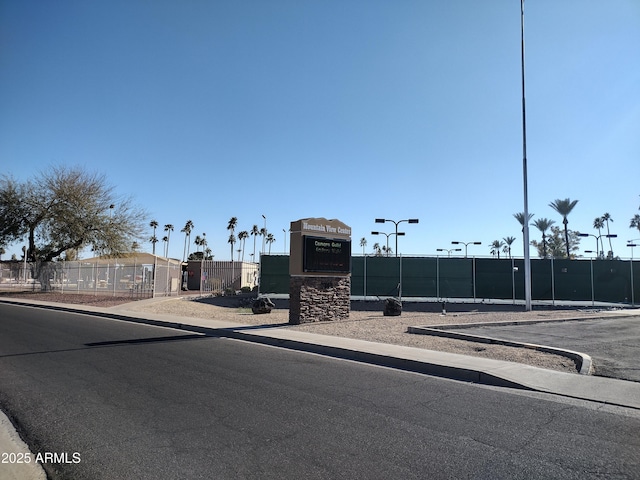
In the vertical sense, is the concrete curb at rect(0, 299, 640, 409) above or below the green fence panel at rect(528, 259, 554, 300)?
below

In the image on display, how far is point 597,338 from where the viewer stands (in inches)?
513

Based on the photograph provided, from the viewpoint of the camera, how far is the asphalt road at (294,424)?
172 inches

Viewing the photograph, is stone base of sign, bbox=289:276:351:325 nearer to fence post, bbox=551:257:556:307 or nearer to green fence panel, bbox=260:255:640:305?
green fence panel, bbox=260:255:640:305

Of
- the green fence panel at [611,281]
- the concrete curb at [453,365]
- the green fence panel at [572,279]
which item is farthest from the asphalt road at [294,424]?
the green fence panel at [611,281]

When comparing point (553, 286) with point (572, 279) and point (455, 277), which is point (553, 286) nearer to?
point (572, 279)

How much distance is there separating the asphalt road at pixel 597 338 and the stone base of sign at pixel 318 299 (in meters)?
5.20

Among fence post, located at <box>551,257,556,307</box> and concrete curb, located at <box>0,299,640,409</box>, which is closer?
concrete curb, located at <box>0,299,640,409</box>

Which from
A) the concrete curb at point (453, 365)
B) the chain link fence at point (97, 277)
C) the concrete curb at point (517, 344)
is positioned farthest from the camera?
the chain link fence at point (97, 277)

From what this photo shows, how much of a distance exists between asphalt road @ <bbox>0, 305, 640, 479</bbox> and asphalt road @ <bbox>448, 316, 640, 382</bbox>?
3268mm

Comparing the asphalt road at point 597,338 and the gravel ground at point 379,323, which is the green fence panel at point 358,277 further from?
the asphalt road at point 597,338

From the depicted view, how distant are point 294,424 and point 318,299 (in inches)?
471

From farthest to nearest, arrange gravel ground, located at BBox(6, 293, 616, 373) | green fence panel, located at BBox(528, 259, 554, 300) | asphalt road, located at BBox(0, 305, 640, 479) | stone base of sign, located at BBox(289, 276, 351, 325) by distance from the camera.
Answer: green fence panel, located at BBox(528, 259, 554, 300), stone base of sign, located at BBox(289, 276, 351, 325), gravel ground, located at BBox(6, 293, 616, 373), asphalt road, located at BBox(0, 305, 640, 479)

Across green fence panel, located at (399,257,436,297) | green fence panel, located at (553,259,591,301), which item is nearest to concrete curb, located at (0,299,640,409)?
green fence panel, located at (399,257,436,297)

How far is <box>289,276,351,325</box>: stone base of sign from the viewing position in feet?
55.5
